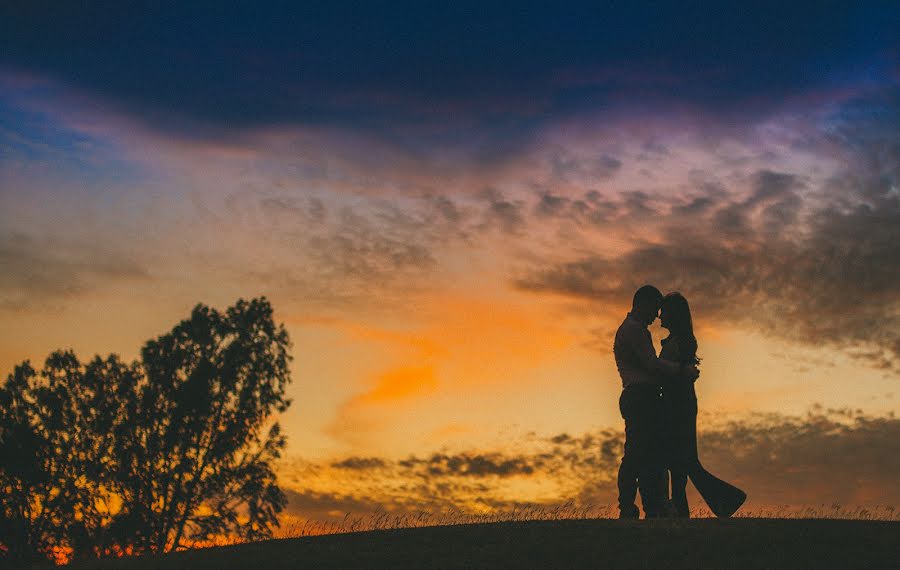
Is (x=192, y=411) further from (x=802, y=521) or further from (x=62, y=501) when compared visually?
(x=802, y=521)

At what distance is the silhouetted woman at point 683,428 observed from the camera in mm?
16047

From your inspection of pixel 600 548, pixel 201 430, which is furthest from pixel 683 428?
pixel 201 430

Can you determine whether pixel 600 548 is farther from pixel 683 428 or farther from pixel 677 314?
pixel 677 314

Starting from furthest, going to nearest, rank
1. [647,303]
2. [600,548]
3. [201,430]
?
1. [201,430]
2. [647,303]
3. [600,548]

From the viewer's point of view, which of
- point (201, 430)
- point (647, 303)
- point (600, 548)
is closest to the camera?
point (600, 548)

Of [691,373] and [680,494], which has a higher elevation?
[691,373]

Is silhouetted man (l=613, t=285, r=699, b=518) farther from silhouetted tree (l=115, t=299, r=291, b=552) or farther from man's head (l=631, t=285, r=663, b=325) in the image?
silhouetted tree (l=115, t=299, r=291, b=552)

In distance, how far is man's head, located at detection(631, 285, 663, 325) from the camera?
627 inches

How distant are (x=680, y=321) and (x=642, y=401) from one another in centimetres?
141

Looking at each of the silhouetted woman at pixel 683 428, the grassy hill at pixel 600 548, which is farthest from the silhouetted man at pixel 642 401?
the grassy hill at pixel 600 548

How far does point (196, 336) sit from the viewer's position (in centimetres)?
3844

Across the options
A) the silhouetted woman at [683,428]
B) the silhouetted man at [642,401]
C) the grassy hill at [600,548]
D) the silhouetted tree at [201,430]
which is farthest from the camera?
the silhouetted tree at [201,430]

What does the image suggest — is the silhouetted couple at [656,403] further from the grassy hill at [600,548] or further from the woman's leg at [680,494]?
the grassy hill at [600,548]

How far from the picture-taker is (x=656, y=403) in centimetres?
1608
